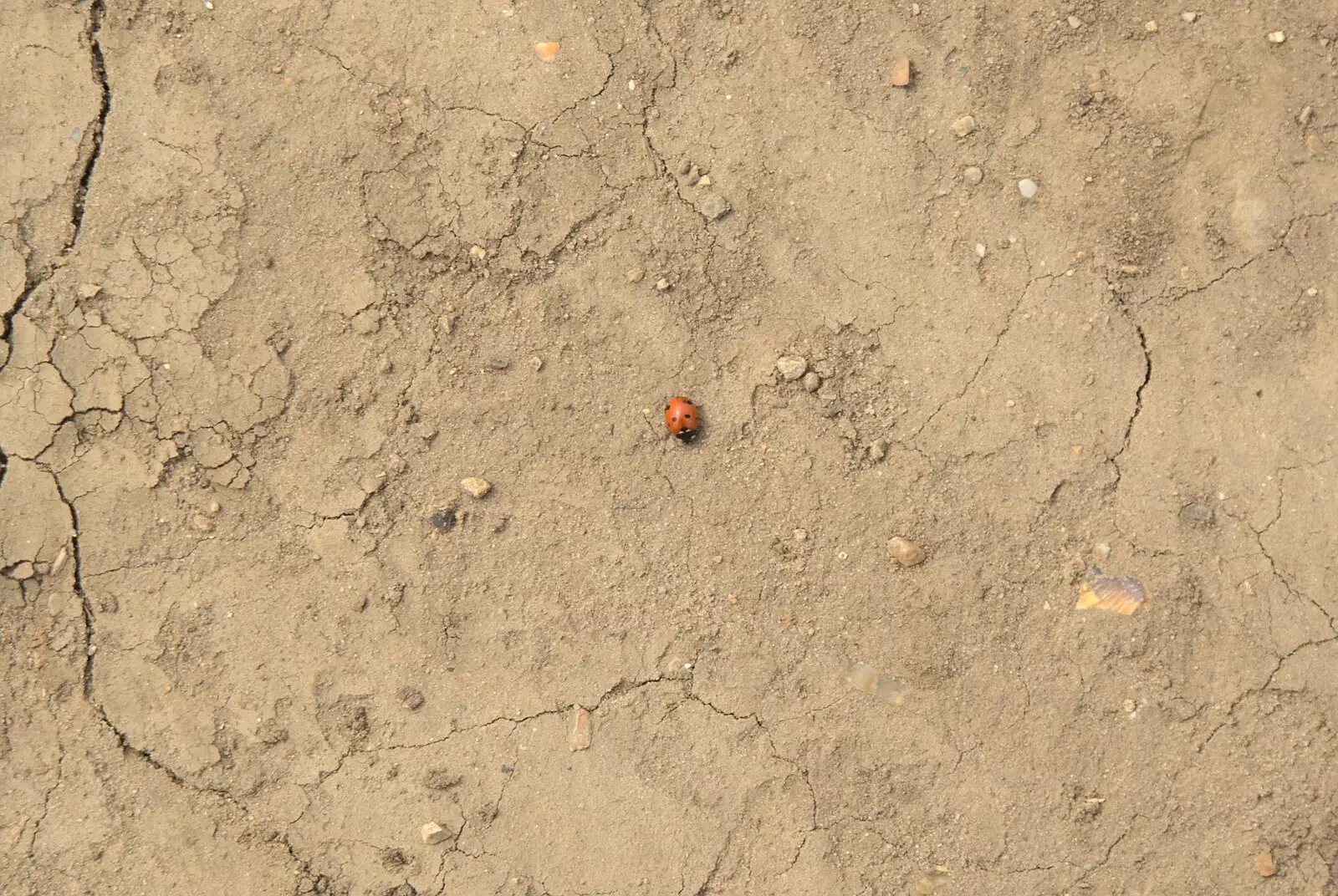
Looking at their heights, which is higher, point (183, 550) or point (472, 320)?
point (472, 320)

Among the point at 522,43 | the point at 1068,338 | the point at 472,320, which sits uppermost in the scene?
the point at 522,43

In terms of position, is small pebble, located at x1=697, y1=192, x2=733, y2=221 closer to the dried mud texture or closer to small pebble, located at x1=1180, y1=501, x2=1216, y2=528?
the dried mud texture

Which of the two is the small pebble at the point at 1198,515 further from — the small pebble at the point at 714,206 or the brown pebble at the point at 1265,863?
the small pebble at the point at 714,206

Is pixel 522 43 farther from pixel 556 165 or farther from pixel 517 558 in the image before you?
pixel 517 558

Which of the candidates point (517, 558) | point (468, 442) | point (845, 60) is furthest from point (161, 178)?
point (845, 60)

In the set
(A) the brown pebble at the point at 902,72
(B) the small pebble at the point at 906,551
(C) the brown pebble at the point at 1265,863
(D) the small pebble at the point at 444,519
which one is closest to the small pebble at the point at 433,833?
(D) the small pebble at the point at 444,519

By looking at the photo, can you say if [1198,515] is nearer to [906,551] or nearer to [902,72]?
[906,551]
